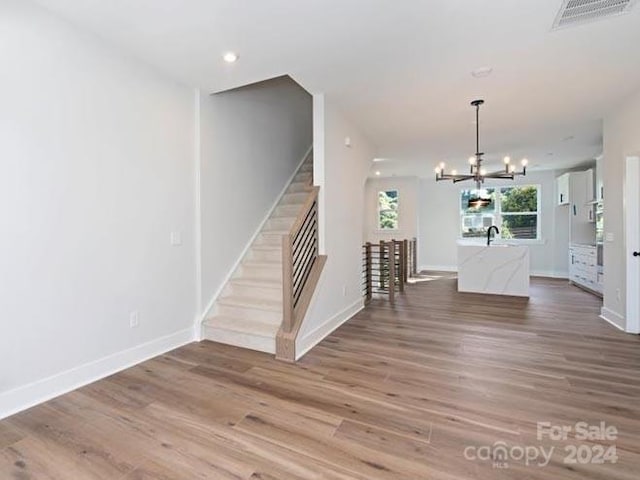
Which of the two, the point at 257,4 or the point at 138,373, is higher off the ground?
the point at 257,4

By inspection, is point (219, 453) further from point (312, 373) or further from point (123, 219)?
point (123, 219)

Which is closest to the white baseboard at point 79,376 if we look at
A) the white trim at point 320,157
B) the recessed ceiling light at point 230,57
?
the white trim at point 320,157

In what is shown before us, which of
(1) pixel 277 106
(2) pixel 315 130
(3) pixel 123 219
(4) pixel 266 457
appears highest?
(1) pixel 277 106

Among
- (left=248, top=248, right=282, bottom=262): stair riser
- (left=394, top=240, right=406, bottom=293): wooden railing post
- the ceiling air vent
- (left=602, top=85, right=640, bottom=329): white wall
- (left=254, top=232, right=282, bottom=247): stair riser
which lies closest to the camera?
the ceiling air vent

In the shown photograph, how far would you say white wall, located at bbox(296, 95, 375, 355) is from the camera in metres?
3.49

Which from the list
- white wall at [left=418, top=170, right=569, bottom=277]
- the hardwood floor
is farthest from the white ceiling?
white wall at [left=418, top=170, right=569, bottom=277]

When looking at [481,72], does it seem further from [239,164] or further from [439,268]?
[439,268]

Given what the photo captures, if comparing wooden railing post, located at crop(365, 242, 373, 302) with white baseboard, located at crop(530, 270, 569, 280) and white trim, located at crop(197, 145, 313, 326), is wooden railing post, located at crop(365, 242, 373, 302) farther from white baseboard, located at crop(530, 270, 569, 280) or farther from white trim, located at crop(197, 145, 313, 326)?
white baseboard, located at crop(530, 270, 569, 280)

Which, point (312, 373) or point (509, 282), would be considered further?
point (509, 282)

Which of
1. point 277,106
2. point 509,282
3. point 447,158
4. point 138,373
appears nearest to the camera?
point 138,373

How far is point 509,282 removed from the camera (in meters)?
5.75

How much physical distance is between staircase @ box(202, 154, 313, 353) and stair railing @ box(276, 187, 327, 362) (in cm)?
20

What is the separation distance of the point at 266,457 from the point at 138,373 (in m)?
1.53

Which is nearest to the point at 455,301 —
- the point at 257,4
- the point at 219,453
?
the point at 219,453
